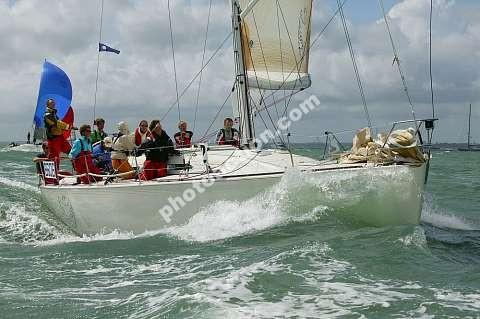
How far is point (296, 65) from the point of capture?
45.1 ft

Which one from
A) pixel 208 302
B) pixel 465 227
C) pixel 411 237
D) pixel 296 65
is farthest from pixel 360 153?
pixel 208 302

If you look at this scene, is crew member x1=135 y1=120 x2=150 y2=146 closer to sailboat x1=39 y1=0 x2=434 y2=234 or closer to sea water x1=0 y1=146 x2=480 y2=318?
sailboat x1=39 y1=0 x2=434 y2=234

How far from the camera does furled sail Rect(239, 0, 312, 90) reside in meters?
12.9

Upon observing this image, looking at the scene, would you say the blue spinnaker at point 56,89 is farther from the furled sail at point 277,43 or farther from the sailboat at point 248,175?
the furled sail at point 277,43

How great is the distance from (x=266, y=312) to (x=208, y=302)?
627 mm

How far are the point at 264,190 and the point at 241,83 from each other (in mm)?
3459

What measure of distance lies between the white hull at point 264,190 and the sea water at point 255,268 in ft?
0.40

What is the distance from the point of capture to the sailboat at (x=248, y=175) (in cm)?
927

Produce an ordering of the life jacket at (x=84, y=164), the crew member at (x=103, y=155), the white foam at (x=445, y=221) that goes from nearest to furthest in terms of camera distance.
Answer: the life jacket at (x=84, y=164) < the white foam at (x=445, y=221) < the crew member at (x=103, y=155)

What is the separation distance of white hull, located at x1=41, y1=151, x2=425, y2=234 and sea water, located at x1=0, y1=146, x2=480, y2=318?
0.12m

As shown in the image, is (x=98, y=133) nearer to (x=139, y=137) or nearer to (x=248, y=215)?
(x=139, y=137)

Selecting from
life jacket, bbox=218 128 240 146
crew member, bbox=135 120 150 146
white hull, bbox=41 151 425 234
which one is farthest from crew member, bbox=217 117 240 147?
white hull, bbox=41 151 425 234

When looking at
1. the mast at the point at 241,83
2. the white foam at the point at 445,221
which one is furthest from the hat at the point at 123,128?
the white foam at the point at 445,221

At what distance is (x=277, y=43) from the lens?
13320 millimetres
